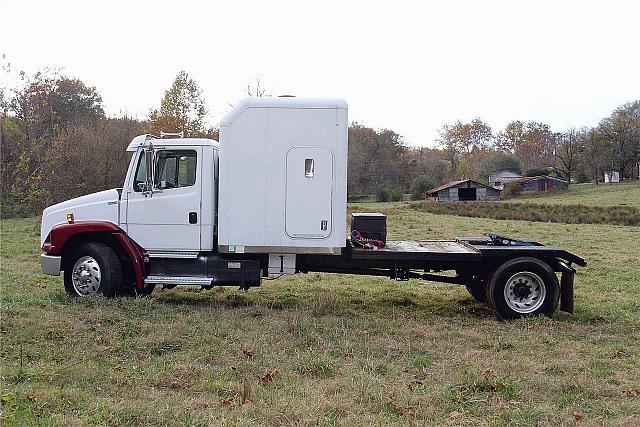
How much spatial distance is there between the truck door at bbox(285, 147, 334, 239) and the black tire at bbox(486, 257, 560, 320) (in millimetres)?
2575

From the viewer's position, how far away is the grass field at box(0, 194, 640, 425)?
17.8ft

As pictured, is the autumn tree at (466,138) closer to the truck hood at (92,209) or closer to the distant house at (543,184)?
the distant house at (543,184)

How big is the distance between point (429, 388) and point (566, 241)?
741 inches

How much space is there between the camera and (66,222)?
1049 cm

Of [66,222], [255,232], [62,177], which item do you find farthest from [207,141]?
[62,177]

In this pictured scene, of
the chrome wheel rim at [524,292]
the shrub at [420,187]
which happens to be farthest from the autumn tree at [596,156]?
the chrome wheel rim at [524,292]

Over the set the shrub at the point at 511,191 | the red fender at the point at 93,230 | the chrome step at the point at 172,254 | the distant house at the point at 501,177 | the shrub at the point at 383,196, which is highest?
the distant house at the point at 501,177

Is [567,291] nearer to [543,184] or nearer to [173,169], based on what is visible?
[173,169]

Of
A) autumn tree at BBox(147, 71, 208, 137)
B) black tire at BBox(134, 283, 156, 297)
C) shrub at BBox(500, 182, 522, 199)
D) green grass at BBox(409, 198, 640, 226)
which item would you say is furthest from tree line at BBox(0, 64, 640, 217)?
black tire at BBox(134, 283, 156, 297)

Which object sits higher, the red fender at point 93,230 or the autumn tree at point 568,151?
the autumn tree at point 568,151

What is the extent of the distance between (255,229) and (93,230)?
8.44 ft

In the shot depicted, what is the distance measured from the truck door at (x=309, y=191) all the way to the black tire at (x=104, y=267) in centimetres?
278

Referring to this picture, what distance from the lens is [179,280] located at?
10125 millimetres

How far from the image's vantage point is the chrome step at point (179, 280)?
10062 millimetres
